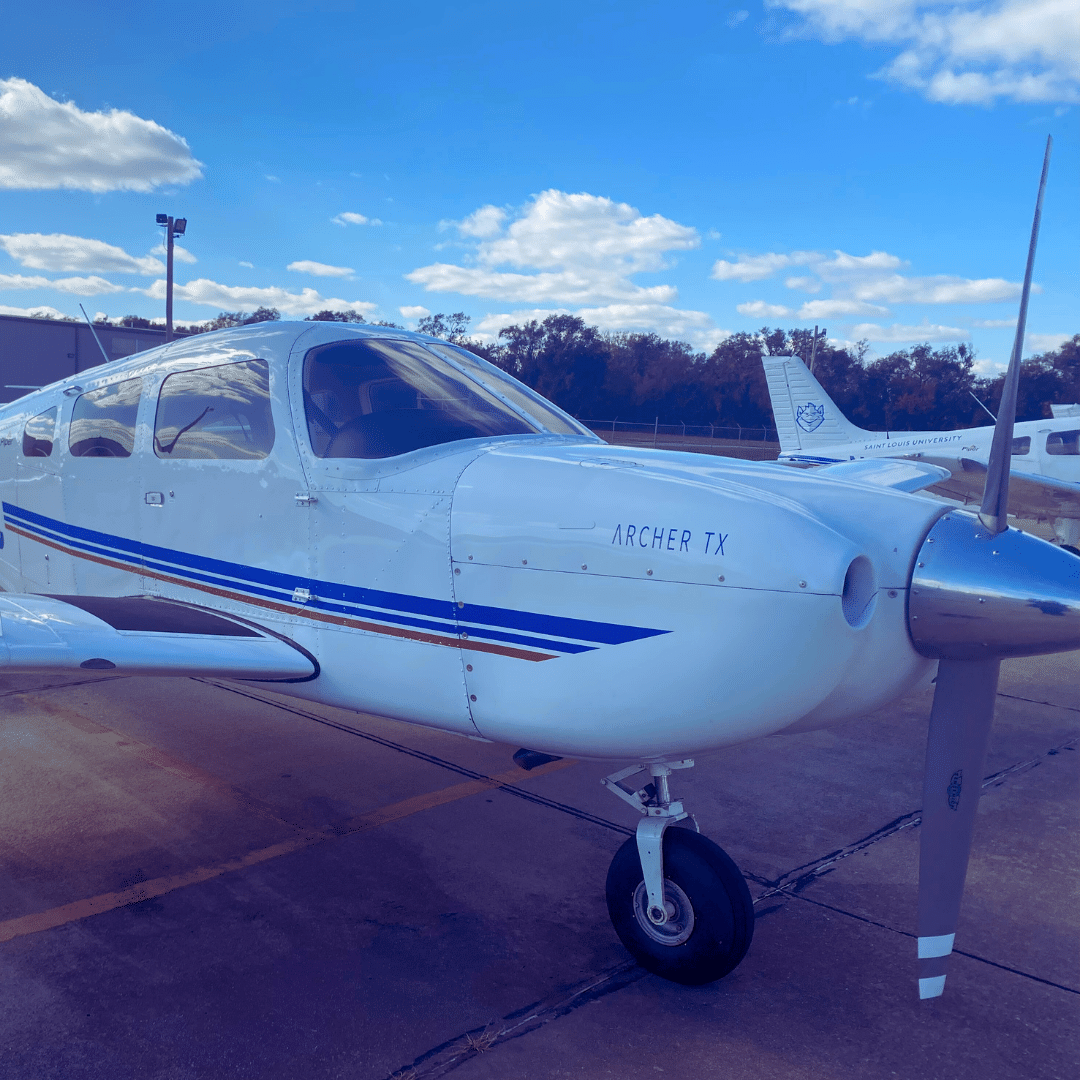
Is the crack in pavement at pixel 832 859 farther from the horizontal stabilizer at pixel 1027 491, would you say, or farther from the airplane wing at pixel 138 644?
the horizontal stabilizer at pixel 1027 491

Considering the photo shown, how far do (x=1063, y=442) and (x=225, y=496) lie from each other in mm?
14924

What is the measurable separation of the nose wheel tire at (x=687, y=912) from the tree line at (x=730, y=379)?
137ft

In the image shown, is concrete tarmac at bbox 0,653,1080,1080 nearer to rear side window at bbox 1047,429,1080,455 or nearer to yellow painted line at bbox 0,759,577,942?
yellow painted line at bbox 0,759,577,942

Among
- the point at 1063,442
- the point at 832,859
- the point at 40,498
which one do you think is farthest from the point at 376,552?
the point at 1063,442

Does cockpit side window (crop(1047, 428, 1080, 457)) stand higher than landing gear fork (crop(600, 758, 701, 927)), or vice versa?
cockpit side window (crop(1047, 428, 1080, 457))

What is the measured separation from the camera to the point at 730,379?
54.9 m

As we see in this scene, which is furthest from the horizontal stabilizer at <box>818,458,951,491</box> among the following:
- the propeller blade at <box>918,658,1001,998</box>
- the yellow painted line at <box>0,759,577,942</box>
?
the propeller blade at <box>918,658,1001,998</box>

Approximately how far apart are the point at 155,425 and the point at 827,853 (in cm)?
366

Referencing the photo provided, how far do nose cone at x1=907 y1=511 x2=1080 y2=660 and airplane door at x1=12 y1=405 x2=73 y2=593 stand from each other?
14.0 feet

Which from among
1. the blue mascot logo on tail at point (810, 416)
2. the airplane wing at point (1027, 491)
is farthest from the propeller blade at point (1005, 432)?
the blue mascot logo on tail at point (810, 416)

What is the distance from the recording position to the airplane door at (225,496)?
12.0 ft

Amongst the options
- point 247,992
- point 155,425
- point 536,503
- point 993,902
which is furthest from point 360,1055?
point 155,425

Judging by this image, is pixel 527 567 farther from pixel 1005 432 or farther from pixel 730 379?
pixel 730 379

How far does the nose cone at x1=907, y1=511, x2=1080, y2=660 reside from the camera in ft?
8.08
